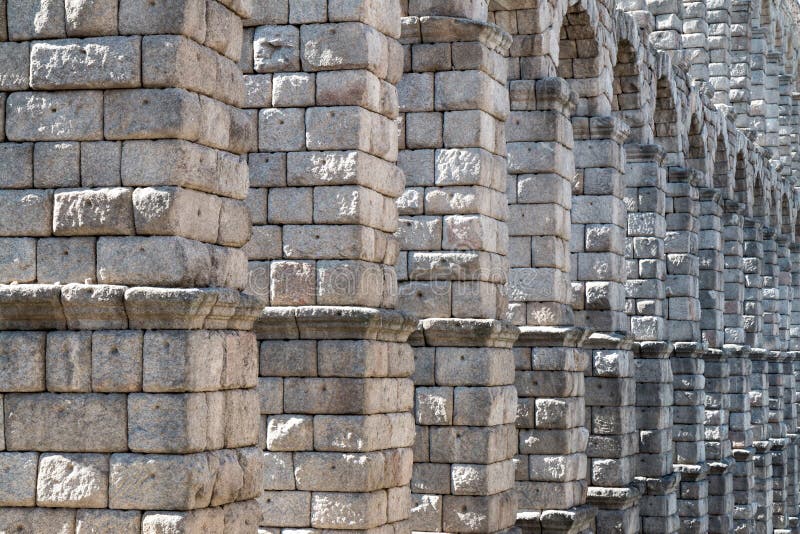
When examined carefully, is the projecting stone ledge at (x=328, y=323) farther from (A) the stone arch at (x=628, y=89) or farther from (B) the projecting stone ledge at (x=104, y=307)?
(A) the stone arch at (x=628, y=89)

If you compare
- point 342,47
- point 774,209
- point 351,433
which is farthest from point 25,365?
point 774,209

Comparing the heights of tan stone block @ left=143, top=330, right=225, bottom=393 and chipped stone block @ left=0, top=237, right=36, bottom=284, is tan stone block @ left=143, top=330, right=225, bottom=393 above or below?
below

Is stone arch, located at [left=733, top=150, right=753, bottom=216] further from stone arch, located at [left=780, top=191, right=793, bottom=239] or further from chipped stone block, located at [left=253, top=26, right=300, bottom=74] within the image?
chipped stone block, located at [left=253, top=26, right=300, bottom=74]

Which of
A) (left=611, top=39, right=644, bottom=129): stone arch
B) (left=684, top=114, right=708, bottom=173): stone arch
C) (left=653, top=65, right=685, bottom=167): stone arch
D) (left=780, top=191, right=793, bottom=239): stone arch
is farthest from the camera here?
(left=780, top=191, right=793, bottom=239): stone arch

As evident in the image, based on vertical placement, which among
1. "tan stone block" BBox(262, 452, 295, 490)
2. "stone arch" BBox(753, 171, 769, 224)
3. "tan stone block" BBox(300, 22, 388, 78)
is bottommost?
"tan stone block" BBox(262, 452, 295, 490)

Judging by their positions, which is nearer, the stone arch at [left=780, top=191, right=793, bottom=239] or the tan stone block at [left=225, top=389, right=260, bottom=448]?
the tan stone block at [left=225, top=389, right=260, bottom=448]

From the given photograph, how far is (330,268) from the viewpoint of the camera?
11742mm

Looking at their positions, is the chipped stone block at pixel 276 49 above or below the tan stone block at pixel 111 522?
above

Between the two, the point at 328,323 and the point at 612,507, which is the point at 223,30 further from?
the point at 612,507

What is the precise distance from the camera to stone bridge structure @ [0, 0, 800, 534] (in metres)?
8.55

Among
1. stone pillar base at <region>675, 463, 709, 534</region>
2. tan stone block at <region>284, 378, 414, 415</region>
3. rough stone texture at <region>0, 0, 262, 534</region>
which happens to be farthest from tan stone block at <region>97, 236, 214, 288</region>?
stone pillar base at <region>675, 463, 709, 534</region>

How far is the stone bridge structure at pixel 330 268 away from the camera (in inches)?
336

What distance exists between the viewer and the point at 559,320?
1598 cm

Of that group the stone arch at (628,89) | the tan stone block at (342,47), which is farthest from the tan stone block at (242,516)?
the stone arch at (628,89)
